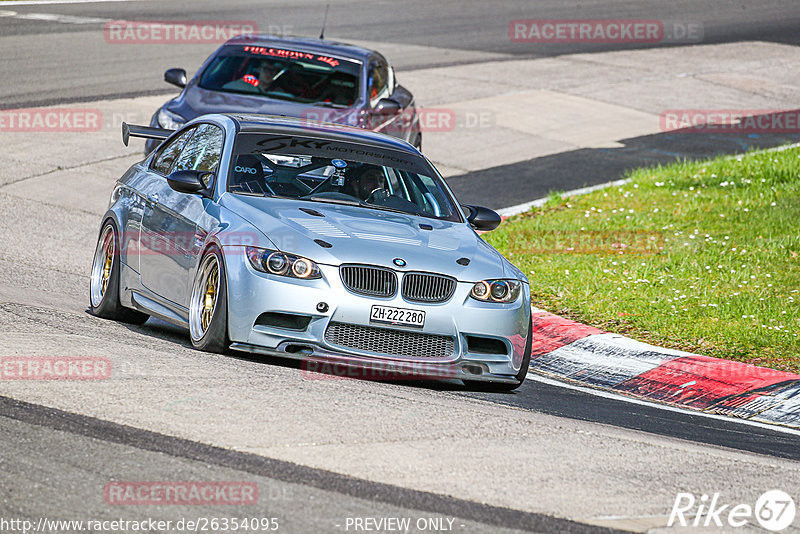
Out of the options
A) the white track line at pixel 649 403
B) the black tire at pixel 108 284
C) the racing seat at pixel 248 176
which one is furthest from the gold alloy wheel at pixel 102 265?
the white track line at pixel 649 403

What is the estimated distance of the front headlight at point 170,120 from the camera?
13.3 metres

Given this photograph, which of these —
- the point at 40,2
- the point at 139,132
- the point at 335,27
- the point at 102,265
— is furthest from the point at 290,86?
the point at 40,2

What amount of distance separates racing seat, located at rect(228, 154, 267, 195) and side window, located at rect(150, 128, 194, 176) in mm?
933

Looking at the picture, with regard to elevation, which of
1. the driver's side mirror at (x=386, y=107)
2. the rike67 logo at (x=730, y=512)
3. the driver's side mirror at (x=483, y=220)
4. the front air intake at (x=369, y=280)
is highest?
the front air intake at (x=369, y=280)

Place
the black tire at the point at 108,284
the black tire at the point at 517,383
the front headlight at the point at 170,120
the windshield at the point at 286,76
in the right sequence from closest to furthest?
the black tire at the point at 517,383
the black tire at the point at 108,284
the front headlight at the point at 170,120
the windshield at the point at 286,76

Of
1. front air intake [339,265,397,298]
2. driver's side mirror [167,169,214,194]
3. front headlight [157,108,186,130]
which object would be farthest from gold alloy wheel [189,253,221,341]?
front headlight [157,108,186,130]

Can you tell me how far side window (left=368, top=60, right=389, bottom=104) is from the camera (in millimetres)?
14367

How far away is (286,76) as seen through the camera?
14.2m

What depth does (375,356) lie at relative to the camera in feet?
24.6

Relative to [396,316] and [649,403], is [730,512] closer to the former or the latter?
[396,316]

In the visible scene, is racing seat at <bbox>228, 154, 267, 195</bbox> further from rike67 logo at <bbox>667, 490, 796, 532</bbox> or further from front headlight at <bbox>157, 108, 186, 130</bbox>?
front headlight at <bbox>157, 108, 186, 130</bbox>

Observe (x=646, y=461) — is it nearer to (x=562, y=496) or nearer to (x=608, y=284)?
(x=562, y=496)

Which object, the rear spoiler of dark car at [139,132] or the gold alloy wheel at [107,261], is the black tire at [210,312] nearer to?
the gold alloy wheel at [107,261]

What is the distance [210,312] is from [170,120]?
20.1ft
